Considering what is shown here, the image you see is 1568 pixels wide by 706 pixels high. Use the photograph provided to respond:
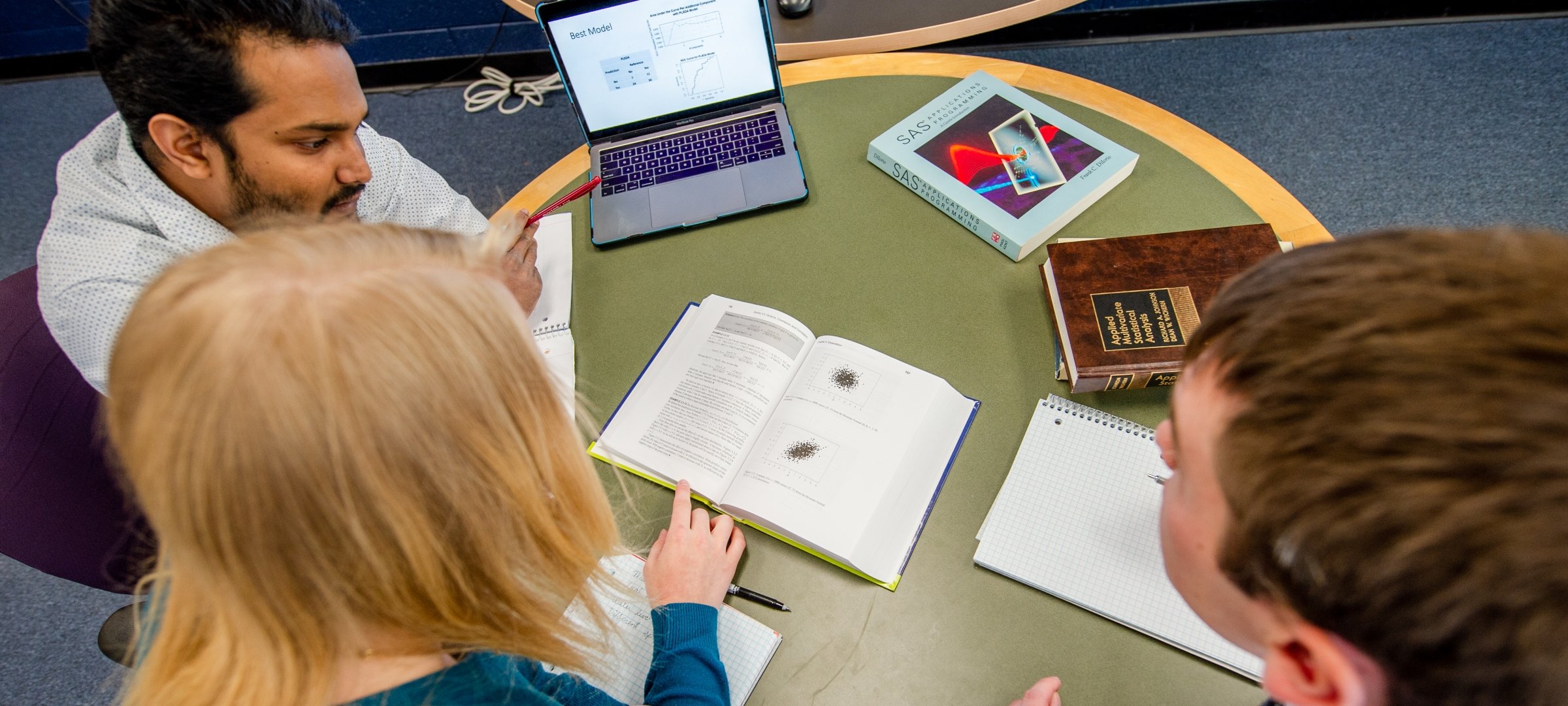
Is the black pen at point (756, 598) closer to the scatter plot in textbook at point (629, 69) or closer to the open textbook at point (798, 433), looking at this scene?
the open textbook at point (798, 433)

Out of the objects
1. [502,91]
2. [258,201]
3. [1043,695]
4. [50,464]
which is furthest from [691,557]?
[502,91]

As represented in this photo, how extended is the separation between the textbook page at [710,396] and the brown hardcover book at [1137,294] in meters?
0.34

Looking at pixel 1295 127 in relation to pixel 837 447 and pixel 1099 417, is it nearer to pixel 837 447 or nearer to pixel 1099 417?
pixel 1099 417

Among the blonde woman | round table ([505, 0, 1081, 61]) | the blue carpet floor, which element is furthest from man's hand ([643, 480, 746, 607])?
the blue carpet floor

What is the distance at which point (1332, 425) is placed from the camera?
398 mm

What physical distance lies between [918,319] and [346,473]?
728mm

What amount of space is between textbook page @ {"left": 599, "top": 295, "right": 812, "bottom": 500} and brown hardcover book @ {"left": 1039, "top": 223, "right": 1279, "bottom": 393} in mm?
341

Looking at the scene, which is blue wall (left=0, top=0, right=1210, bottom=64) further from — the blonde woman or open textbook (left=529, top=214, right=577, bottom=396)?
the blonde woman

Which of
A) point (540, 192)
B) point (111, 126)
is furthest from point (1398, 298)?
point (111, 126)

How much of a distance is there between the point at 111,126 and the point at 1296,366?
1385 millimetres

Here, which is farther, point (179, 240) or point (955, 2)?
point (955, 2)

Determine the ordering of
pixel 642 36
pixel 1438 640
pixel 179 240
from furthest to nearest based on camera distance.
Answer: pixel 642 36 < pixel 179 240 < pixel 1438 640

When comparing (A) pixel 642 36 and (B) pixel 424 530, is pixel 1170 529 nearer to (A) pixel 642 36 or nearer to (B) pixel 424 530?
(B) pixel 424 530

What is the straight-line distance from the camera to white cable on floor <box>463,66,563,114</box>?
2482mm
